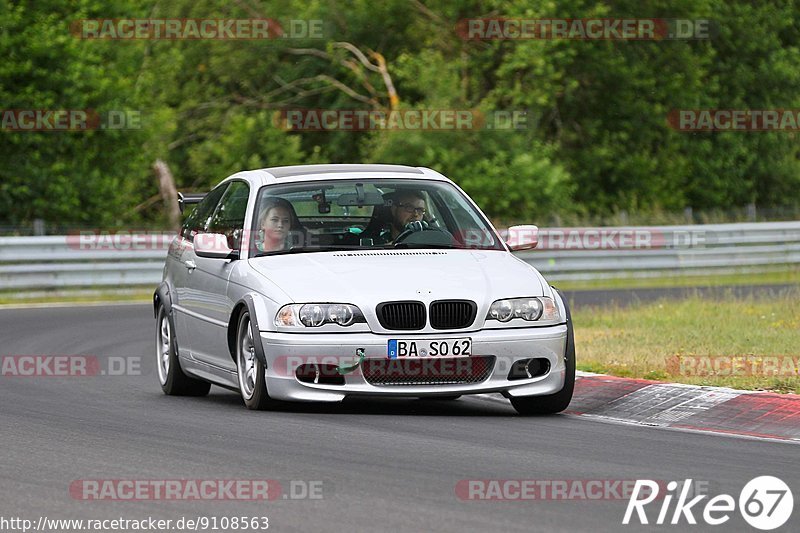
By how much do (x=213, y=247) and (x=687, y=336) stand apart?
5619mm

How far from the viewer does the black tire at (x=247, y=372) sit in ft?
33.7

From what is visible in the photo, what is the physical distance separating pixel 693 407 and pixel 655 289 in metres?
16.3

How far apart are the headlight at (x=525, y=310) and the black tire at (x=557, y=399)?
0.49ft

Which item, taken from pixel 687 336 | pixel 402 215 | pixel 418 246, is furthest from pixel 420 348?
pixel 687 336

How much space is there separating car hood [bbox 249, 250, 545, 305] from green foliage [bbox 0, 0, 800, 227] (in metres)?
22.1

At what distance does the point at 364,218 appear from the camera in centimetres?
1151

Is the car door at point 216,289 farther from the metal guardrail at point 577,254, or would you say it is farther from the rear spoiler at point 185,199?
the metal guardrail at point 577,254

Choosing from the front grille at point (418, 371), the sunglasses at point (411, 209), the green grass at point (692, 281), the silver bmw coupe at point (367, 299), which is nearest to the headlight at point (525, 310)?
the silver bmw coupe at point (367, 299)

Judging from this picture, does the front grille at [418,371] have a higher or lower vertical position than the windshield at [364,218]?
lower

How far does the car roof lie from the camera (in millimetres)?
11508

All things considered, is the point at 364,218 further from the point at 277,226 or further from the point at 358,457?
the point at 358,457

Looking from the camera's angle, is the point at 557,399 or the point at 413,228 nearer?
the point at 557,399

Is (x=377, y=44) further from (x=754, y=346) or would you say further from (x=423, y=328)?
(x=423, y=328)

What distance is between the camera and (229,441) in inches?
352
